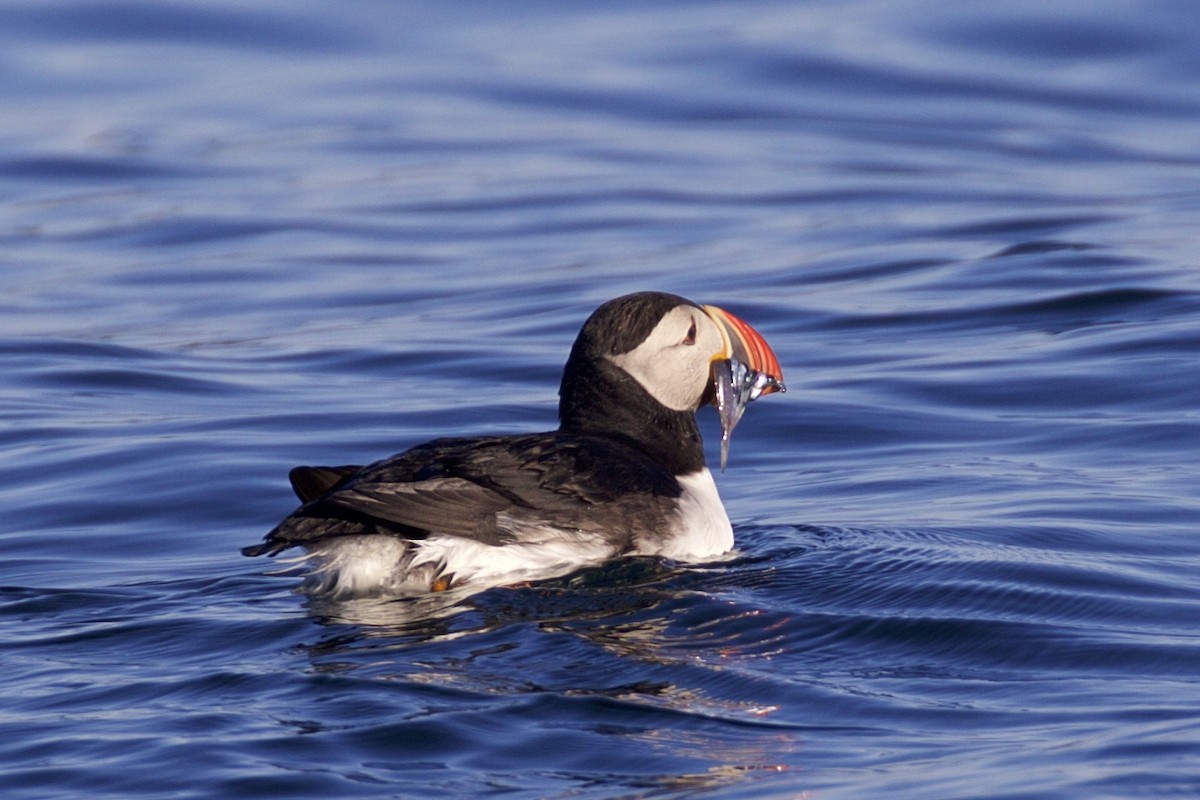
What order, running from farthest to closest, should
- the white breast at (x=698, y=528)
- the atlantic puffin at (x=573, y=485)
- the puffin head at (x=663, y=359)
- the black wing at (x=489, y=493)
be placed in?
the puffin head at (x=663, y=359)
the white breast at (x=698, y=528)
the atlantic puffin at (x=573, y=485)
the black wing at (x=489, y=493)

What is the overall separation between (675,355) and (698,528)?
74 cm

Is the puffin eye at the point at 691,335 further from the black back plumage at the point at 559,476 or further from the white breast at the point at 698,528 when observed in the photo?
the white breast at the point at 698,528

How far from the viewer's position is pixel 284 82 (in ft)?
77.7

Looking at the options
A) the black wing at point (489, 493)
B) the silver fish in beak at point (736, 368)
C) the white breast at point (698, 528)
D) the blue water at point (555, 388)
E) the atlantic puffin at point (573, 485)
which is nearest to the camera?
the blue water at point (555, 388)

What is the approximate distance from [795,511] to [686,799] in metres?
3.64

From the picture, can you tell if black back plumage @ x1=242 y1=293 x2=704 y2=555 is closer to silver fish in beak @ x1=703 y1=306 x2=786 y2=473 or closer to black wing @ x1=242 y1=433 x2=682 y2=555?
black wing @ x1=242 y1=433 x2=682 y2=555

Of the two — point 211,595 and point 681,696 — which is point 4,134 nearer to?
point 211,595

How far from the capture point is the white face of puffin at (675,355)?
695cm

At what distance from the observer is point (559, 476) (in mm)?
6277

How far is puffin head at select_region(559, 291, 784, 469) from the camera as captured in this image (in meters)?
6.95

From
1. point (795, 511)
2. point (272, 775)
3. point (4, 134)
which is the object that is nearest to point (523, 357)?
point (795, 511)

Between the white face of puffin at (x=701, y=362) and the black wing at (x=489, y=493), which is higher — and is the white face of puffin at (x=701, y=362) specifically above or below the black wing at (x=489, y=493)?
above

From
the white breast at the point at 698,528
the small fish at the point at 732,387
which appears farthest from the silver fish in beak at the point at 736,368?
the white breast at the point at 698,528

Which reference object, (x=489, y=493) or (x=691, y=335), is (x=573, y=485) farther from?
(x=691, y=335)
